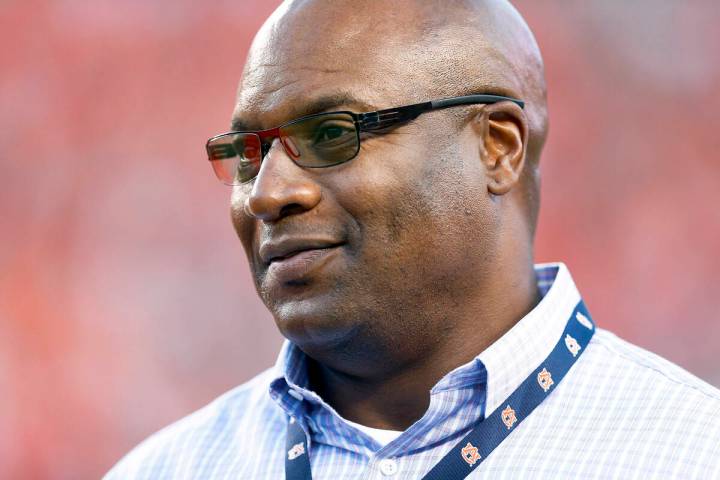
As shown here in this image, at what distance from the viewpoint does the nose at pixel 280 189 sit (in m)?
1.74

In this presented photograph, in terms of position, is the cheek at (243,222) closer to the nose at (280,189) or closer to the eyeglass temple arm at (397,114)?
the nose at (280,189)

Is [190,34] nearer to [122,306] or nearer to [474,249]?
[122,306]

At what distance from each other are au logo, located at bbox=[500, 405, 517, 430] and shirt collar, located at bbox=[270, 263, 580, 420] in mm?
20

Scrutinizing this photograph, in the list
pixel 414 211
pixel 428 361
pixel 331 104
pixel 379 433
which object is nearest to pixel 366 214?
pixel 414 211

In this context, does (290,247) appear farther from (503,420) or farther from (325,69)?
(503,420)

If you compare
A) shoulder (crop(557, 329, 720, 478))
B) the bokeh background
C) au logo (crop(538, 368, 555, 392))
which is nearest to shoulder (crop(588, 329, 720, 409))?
shoulder (crop(557, 329, 720, 478))

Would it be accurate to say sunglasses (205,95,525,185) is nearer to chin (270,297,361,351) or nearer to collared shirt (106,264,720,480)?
chin (270,297,361,351)

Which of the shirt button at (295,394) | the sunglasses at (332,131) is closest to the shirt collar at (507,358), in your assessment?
the shirt button at (295,394)

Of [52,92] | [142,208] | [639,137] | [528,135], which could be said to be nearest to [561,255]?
[639,137]

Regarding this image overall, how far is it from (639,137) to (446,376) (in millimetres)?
4177

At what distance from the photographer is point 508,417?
1.73 m

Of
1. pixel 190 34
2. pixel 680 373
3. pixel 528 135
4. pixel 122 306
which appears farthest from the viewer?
pixel 190 34

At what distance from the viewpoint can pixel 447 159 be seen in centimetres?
178

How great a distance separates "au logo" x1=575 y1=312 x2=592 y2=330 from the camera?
1914 mm
